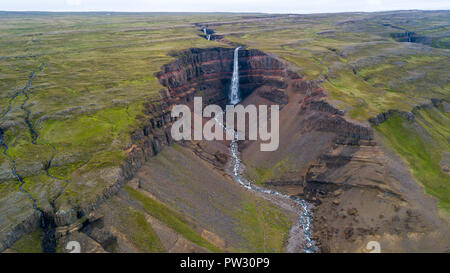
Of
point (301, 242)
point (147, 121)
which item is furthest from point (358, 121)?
point (147, 121)

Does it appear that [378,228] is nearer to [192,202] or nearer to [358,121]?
[358,121]

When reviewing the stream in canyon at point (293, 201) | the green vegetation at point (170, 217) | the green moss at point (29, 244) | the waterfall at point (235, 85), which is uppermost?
the waterfall at point (235, 85)

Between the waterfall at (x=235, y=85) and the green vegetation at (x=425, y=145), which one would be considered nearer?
the green vegetation at (x=425, y=145)

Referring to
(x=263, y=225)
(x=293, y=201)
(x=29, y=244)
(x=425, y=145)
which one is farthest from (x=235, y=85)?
(x=29, y=244)

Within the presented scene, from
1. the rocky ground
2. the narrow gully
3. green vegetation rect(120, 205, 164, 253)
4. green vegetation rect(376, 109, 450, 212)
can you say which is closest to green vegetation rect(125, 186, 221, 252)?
the rocky ground

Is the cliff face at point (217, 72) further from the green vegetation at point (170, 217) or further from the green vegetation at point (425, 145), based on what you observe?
the green vegetation at point (170, 217)

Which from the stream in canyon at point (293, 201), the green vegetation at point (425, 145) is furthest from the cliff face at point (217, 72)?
the green vegetation at point (425, 145)
